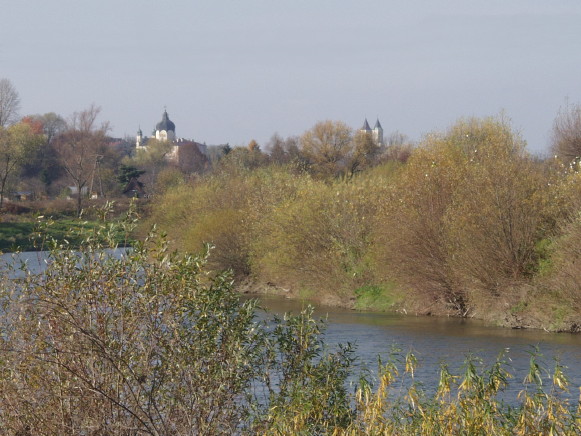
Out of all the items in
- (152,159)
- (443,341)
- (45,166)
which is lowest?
(443,341)

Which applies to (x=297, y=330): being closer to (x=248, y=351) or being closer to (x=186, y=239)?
(x=248, y=351)

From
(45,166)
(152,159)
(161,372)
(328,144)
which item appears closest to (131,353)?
(161,372)

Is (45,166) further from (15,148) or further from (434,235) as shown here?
(434,235)

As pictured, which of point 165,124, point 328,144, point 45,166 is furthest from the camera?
point 165,124

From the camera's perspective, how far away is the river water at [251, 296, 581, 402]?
19.3 metres

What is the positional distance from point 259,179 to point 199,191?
10.1 ft

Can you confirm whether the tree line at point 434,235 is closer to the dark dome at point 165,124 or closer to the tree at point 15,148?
the tree at point 15,148

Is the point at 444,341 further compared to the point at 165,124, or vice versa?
the point at 165,124

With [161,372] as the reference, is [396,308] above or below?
below

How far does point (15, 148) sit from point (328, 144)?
26.5 meters

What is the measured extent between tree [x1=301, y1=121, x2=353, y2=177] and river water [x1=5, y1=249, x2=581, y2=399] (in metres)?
37.8

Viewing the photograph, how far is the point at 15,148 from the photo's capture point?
7419 cm

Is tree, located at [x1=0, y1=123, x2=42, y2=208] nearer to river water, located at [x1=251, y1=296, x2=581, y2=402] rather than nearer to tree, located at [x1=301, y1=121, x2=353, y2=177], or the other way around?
tree, located at [x1=301, y1=121, x2=353, y2=177]

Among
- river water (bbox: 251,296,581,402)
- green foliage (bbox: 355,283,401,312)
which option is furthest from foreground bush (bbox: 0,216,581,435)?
green foliage (bbox: 355,283,401,312)
